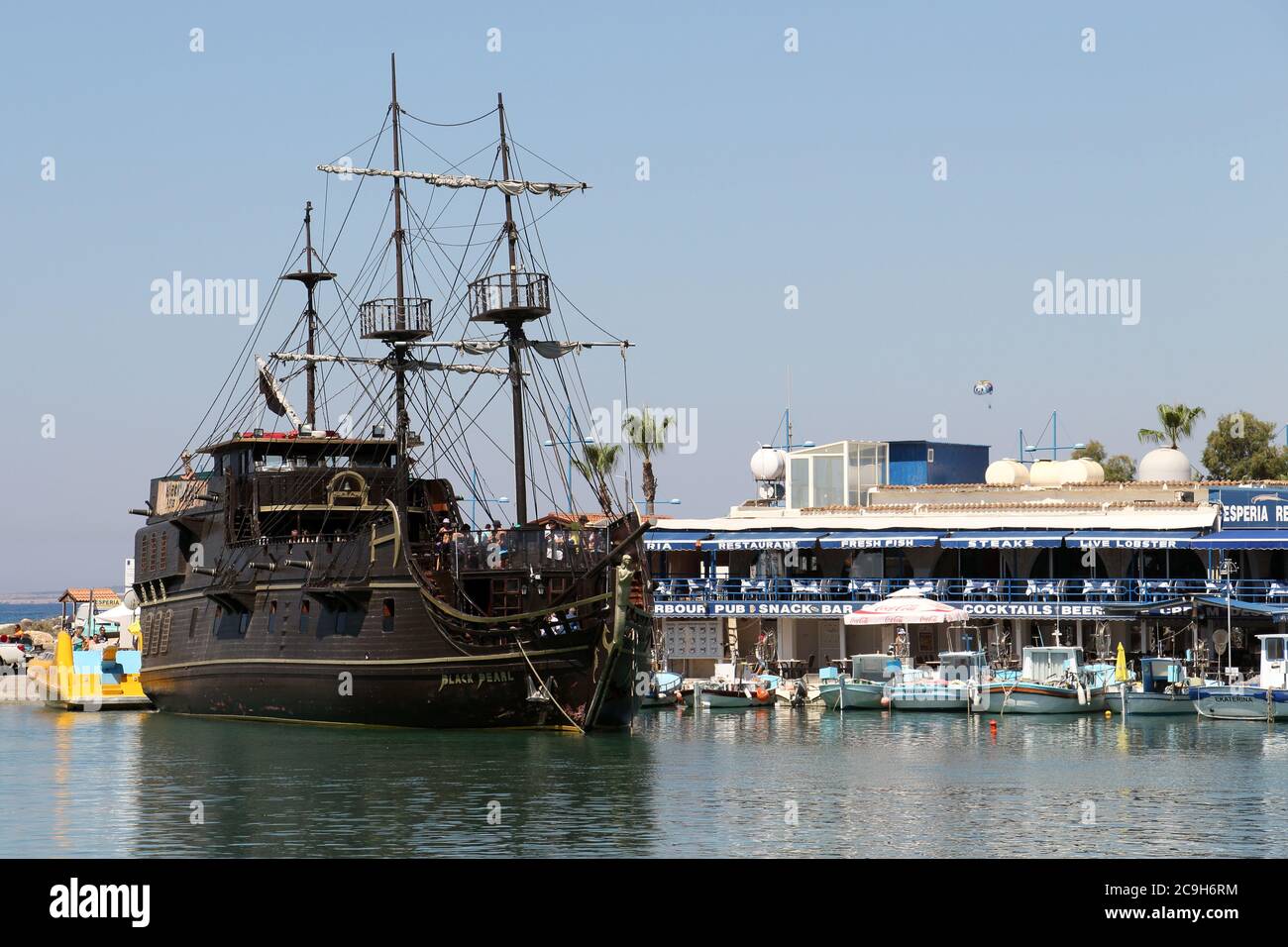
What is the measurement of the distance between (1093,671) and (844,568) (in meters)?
17.9

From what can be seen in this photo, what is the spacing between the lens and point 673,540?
76.8 metres

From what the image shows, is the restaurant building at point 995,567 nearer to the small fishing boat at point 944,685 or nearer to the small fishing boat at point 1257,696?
the small fishing boat at point 944,685

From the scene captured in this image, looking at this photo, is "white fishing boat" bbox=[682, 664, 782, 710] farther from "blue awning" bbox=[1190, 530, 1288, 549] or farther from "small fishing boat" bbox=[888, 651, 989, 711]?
"blue awning" bbox=[1190, 530, 1288, 549]

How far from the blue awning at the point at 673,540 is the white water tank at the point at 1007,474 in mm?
12734

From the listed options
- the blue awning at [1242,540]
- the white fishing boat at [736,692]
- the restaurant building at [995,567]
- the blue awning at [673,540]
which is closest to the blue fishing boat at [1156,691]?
the restaurant building at [995,567]

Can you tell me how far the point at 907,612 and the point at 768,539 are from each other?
10.9m

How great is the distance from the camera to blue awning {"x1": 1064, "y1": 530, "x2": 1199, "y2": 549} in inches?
2594

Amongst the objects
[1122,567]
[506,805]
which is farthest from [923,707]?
[506,805]

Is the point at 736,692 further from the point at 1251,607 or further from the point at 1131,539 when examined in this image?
the point at 1251,607

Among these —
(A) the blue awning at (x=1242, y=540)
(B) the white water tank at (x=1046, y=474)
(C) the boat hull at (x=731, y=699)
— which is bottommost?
(C) the boat hull at (x=731, y=699)

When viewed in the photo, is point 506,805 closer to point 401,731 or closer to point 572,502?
point 401,731

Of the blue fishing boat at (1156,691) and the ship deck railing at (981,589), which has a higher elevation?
the ship deck railing at (981,589)

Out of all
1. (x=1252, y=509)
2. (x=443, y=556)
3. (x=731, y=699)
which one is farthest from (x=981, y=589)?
(x=443, y=556)

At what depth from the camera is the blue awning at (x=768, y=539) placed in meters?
73.1
